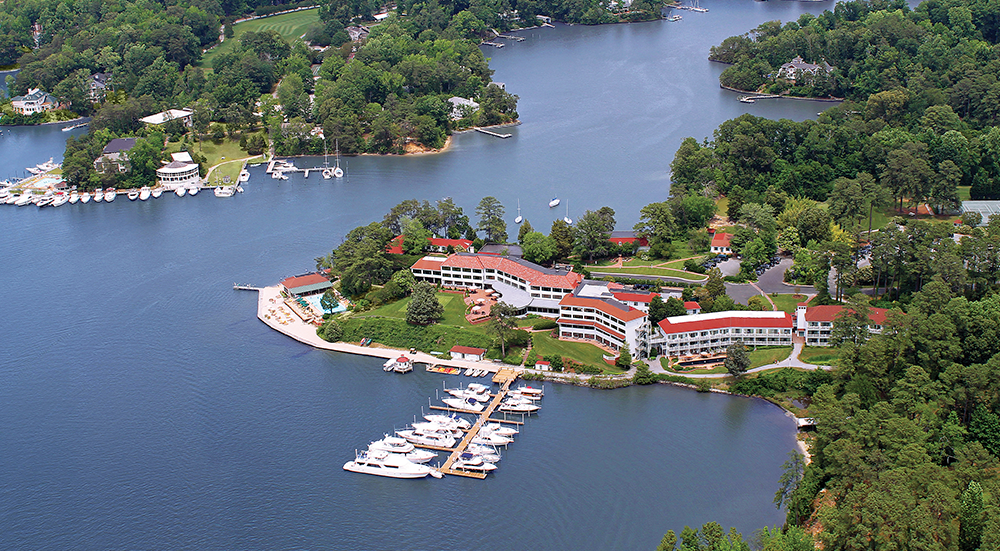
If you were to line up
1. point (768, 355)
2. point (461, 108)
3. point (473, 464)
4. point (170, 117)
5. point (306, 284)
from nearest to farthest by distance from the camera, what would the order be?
point (473, 464)
point (768, 355)
point (306, 284)
point (170, 117)
point (461, 108)

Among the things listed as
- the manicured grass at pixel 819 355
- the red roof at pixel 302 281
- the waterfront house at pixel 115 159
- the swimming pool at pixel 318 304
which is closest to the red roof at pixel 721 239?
the manicured grass at pixel 819 355

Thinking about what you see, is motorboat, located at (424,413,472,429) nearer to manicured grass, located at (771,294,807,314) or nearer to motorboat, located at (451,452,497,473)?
motorboat, located at (451,452,497,473)

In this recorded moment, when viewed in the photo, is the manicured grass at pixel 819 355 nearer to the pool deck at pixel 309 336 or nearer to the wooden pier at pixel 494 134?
the pool deck at pixel 309 336

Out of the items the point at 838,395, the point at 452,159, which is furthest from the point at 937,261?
the point at 452,159

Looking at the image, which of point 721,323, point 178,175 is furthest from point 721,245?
point 178,175

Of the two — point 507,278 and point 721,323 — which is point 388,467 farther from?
point 721,323
